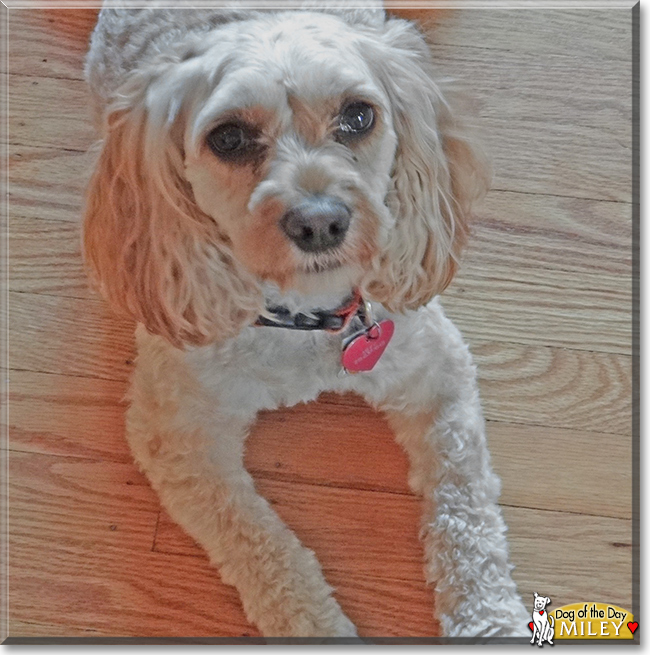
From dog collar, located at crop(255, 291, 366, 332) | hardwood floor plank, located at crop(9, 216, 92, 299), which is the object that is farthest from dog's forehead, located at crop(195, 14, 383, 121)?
hardwood floor plank, located at crop(9, 216, 92, 299)

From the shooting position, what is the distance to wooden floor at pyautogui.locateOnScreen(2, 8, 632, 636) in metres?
1.27

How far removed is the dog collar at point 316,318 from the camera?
1116 mm

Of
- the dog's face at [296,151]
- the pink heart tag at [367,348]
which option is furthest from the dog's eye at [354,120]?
the pink heart tag at [367,348]

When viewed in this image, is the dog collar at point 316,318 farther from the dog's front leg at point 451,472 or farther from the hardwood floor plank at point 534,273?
the hardwood floor plank at point 534,273

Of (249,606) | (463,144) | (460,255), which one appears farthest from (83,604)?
(463,144)

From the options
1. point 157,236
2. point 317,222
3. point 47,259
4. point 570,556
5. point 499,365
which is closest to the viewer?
point 317,222

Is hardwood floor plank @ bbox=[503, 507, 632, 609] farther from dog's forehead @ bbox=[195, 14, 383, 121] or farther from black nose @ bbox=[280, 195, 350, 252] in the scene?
dog's forehead @ bbox=[195, 14, 383, 121]

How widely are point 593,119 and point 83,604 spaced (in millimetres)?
1389

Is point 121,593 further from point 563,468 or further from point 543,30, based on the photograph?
point 543,30

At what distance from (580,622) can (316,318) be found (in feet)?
2.24

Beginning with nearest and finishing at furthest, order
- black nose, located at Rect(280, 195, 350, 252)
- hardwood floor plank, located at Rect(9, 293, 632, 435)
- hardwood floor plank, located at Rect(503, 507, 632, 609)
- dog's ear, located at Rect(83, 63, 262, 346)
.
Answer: black nose, located at Rect(280, 195, 350, 252), dog's ear, located at Rect(83, 63, 262, 346), hardwood floor plank, located at Rect(503, 507, 632, 609), hardwood floor plank, located at Rect(9, 293, 632, 435)

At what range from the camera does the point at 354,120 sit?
3.09ft

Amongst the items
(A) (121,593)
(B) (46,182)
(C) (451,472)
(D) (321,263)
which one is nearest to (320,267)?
(D) (321,263)

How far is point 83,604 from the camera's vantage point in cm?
130
